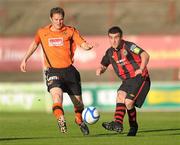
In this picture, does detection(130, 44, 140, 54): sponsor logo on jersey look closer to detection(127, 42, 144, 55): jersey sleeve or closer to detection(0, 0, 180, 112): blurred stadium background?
detection(127, 42, 144, 55): jersey sleeve

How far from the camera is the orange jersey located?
14.5 metres

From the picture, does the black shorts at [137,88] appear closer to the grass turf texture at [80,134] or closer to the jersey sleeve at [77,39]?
the grass turf texture at [80,134]

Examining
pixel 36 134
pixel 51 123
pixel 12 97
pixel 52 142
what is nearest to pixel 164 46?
pixel 12 97

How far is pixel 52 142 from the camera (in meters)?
12.8

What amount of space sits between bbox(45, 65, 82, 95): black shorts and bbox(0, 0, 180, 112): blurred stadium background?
11141 mm

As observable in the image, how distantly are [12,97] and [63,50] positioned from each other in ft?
39.3

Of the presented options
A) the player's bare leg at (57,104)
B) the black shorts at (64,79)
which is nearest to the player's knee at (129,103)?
the black shorts at (64,79)

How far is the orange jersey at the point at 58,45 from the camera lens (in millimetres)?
14477

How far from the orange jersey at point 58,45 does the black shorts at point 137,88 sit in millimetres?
1109

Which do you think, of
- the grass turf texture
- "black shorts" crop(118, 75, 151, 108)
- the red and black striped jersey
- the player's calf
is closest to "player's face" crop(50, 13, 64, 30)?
Answer: the red and black striped jersey

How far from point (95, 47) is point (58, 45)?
13.4 metres

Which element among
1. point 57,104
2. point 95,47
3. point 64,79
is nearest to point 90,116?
point 57,104

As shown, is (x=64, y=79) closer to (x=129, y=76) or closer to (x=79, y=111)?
(x=79, y=111)

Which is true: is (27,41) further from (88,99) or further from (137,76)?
(137,76)
